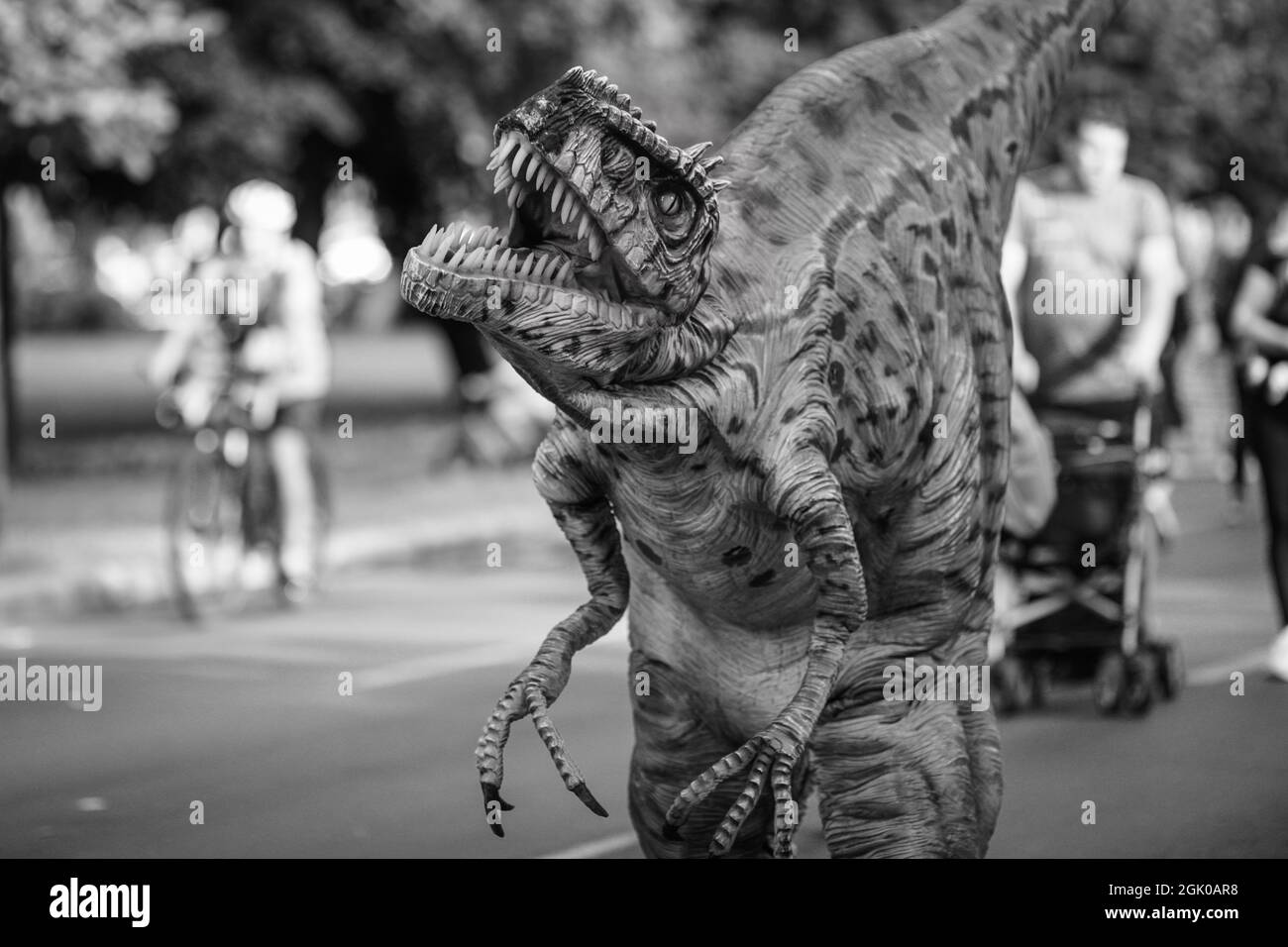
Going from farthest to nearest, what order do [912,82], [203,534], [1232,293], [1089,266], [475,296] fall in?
1. [1232,293]
2. [203,534]
3. [1089,266]
4. [912,82]
5. [475,296]

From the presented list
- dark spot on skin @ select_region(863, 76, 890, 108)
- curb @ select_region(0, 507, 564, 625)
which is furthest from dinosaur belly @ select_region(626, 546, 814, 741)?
curb @ select_region(0, 507, 564, 625)

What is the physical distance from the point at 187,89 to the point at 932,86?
14143mm

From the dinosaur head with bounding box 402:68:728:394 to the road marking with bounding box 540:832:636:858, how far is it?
2.91 m

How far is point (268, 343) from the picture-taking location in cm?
1158

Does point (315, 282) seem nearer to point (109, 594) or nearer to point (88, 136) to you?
point (109, 594)

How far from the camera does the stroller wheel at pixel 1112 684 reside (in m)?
8.64

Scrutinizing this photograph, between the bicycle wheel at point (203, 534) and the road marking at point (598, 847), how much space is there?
5.18 metres

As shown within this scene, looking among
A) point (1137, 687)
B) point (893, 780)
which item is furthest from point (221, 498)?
point (893, 780)

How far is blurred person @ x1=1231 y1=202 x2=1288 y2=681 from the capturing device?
9.06 m

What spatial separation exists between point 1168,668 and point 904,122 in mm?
4752

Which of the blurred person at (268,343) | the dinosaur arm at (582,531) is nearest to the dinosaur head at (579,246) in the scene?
the dinosaur arm at (582,531)

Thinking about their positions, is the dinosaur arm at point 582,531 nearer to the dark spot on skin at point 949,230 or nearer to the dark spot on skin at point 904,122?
A: the dark spot on skin at point 949,230

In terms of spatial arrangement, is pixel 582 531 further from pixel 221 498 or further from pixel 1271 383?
pixel 221 498

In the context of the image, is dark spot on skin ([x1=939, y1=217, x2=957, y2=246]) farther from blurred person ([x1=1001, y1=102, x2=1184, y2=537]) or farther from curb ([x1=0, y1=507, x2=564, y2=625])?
curb ([x1=0, y1=507, x2=564, y2=625])
